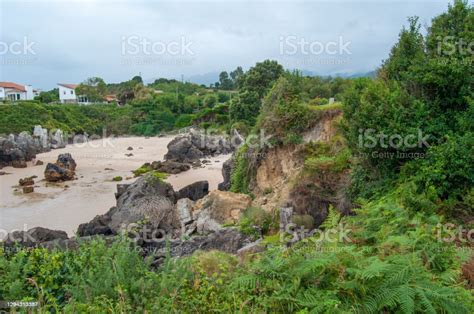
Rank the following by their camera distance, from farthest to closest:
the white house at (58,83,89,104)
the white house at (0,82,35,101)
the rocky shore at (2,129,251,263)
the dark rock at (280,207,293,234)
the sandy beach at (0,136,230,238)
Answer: the white house at (58,83,89,104) < the white house at (0,82,35,101) < the sandy beach at (0,136,230,238) < the rocky shore at (2,129,251,263) < the dark rock at (280,207,293,234)

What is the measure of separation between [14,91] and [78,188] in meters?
60.6

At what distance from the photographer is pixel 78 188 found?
29578mm

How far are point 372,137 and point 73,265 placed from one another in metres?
6.72

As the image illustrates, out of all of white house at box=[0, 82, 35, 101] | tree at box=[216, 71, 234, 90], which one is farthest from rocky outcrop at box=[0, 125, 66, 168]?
tree at box=[216, 71, 234, 90]

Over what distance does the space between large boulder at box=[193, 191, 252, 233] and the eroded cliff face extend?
672 millimetres

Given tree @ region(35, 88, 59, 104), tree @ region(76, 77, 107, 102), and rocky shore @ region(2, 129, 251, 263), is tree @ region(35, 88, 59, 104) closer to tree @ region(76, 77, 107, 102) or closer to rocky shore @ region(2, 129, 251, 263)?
tree @ region(76, 77, 107, 102)

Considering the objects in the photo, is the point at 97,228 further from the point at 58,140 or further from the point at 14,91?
the point at 14,91

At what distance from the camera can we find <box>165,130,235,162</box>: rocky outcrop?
39906mm

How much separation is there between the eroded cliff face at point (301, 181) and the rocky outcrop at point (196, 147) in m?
22.4

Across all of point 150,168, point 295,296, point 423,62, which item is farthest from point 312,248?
point 150,168

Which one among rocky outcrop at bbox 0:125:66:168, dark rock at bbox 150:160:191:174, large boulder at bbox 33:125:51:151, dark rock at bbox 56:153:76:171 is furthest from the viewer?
large boulder at bbox 33:125:51:151

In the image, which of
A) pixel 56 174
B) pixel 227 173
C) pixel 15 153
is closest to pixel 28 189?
pixel 56 174

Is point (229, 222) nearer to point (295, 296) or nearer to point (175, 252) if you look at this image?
point (175, 252)

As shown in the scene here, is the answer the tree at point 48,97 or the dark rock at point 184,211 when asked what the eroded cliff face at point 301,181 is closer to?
the dark rock at point 184,211
